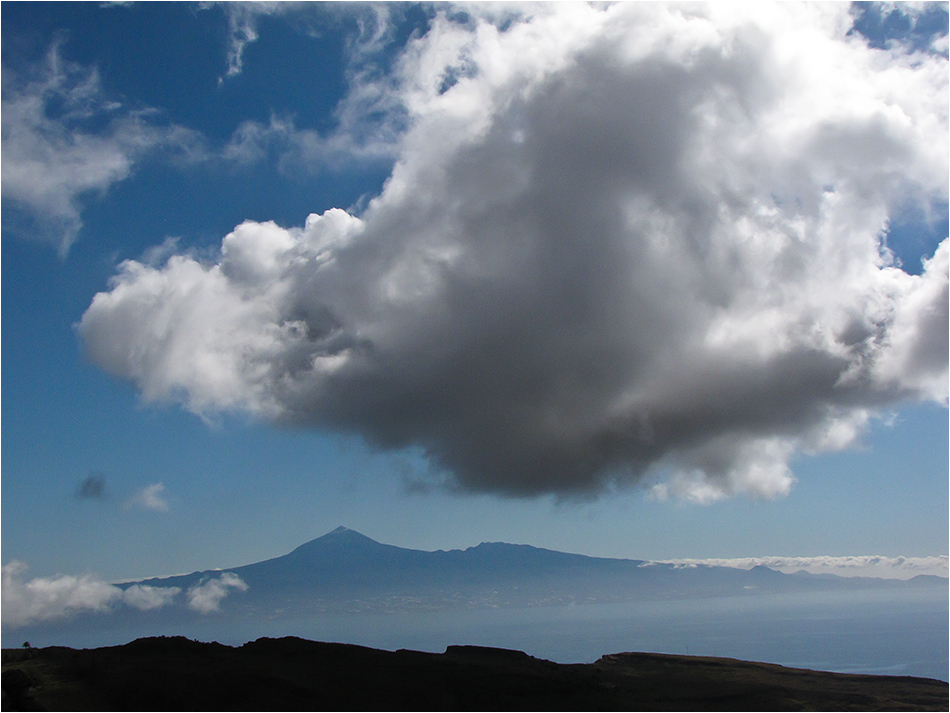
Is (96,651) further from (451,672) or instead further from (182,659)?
(451,672)

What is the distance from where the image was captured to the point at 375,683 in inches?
3605

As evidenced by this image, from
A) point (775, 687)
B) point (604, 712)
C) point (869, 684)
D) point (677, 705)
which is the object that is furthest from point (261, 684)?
point (869, 684)

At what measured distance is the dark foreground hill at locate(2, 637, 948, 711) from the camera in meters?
80.6

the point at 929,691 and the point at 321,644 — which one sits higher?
the point at 321,644

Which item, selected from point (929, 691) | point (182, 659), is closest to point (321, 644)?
point (182, 659)

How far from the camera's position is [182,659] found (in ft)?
310

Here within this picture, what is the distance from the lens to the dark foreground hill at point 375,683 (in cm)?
8062

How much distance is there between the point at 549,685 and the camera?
310 feet

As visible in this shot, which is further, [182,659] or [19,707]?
[182,659]

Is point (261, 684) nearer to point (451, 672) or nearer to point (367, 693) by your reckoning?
point (367, 693)

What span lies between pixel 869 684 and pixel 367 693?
262ft

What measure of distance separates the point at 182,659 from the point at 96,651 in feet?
51.7

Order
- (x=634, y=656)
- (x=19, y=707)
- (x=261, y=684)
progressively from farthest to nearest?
(x=634, y=656)
(x=261, y=684)
(x=19, y=707)

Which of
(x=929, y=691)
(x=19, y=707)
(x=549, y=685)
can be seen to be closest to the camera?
(x=19, y=707)
